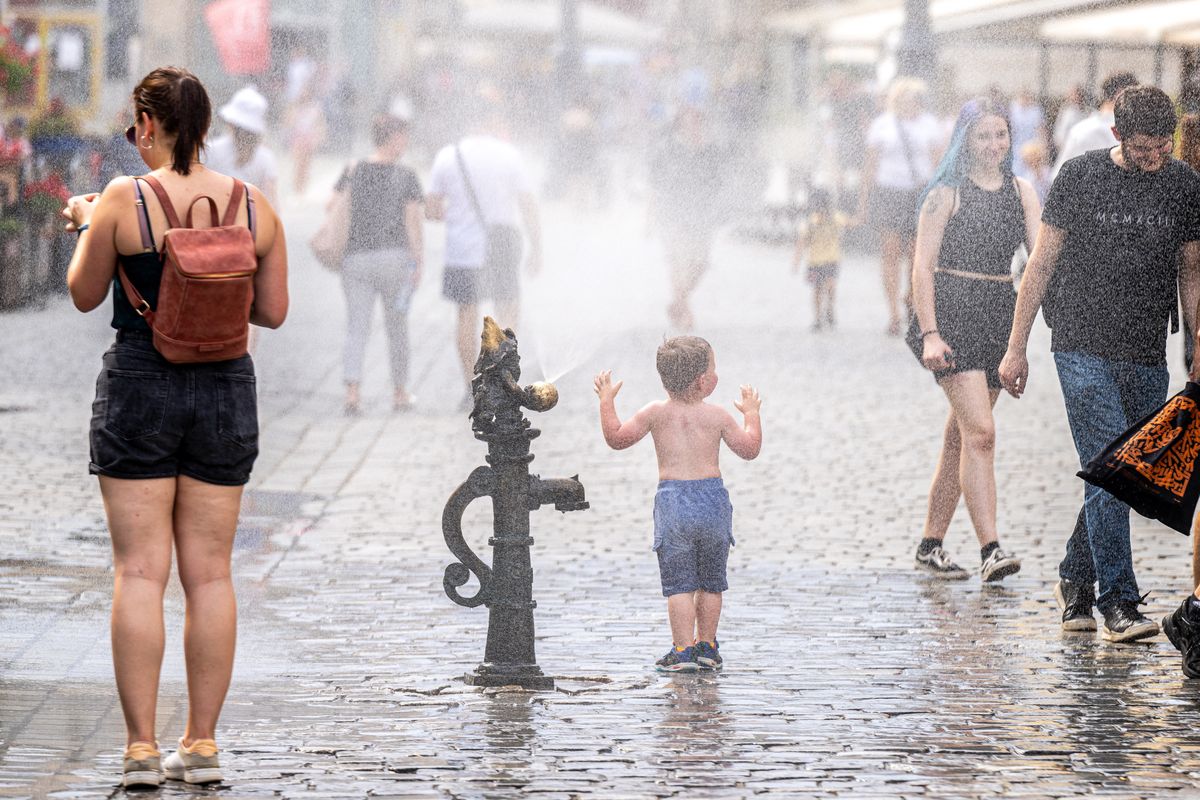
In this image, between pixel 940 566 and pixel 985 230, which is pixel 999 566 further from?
pixel 985 230

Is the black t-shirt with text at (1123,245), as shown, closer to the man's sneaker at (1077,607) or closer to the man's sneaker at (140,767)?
the man's sneaker at (1077,607)

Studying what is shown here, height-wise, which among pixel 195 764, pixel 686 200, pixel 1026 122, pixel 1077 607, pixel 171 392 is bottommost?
pixel 1077 607

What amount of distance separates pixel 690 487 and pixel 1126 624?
1.52m

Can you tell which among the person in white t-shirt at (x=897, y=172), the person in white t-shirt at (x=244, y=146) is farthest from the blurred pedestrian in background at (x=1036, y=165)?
the person in white t-shirt at (x=244, y=146)

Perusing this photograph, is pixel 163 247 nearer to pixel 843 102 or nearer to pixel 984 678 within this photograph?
pixel 984 678

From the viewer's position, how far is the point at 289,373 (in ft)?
47.5

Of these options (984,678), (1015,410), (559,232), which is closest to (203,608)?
(984,678)

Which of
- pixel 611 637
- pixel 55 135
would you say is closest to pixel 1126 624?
pixel 611 637

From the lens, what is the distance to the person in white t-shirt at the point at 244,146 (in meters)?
11.5

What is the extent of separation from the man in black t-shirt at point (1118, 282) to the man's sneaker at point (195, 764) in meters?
3.14

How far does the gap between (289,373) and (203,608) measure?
9.50m

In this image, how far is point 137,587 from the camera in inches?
196

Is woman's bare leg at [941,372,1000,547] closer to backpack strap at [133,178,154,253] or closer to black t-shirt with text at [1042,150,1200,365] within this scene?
black t-shirt with text at [1042,150,1200,365]

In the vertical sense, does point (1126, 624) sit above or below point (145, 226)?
below
